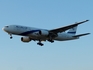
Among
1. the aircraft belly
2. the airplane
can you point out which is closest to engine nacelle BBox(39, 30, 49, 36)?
the airplane

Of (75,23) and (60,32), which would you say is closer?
(75,23)

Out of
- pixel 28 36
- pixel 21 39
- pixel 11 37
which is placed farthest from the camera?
pixel 21 39

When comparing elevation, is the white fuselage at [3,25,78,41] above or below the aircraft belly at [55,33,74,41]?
above

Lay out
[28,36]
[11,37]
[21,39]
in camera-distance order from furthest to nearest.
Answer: [21,39]
[28,36]
[11,37]

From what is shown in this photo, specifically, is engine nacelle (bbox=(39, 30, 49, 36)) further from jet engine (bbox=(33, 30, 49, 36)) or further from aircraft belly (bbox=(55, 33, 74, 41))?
aircraft belly (bbox=(55, 33, 74, 41))

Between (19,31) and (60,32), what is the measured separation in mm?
10585

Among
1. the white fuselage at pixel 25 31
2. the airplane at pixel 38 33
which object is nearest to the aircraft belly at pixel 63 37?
the airplane at pixel 38 33

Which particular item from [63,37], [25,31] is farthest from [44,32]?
[63,37]

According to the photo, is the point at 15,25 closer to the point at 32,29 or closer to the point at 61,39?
the point at 32,29

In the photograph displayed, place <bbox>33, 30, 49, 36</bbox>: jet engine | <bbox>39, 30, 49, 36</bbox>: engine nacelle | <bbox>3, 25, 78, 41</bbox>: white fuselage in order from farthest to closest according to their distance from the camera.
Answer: <bbox>39, 30, 49, 36</bbox>: engine nacelle, <bbox>33, 30, 49, 36</bbox>: jet engine, <bbox>3, 25, 78, 41</bbox>: white fuselage

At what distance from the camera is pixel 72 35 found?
7181cm

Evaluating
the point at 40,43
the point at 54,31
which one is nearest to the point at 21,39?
the point at 40,43

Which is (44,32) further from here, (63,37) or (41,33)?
(63,37)

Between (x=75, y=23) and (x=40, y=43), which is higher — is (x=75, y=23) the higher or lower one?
the higher one
